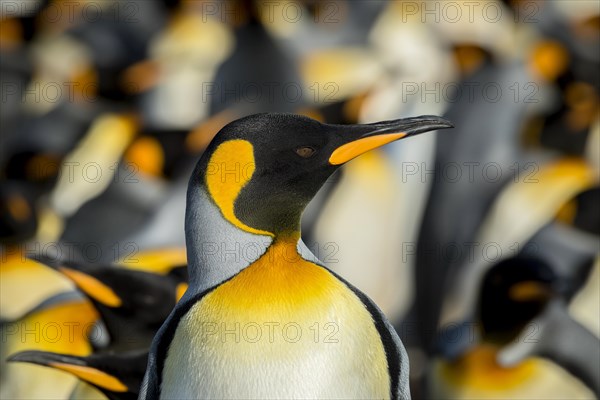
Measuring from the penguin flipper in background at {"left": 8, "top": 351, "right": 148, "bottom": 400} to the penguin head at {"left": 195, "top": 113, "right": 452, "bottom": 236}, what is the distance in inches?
16.2

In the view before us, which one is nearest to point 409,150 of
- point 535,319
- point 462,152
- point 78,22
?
point 462,152

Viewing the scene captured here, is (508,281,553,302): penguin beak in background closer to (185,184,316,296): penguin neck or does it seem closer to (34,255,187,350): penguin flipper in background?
(34,255,187,350): penguin flipper in background

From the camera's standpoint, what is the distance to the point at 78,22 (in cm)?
417

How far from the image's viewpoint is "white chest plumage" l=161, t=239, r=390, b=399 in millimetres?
1198

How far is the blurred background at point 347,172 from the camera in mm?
1953

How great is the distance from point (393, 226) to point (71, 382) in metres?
0.95

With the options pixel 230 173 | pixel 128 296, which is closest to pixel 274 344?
pixel 230 173

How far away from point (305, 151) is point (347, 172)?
128cm

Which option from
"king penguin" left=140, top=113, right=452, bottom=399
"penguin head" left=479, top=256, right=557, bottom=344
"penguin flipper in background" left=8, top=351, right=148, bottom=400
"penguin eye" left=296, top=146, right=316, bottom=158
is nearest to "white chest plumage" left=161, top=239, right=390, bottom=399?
"king penguin" left=140, top=113, right=452, bottom=399

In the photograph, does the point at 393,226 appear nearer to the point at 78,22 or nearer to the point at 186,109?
the point at 186,109

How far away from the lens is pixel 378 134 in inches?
49.2

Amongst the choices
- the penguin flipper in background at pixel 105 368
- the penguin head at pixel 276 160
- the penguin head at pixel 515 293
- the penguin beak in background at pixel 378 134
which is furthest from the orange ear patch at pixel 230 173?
the penguin head at pixel 515 293

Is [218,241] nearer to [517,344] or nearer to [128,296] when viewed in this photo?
[128,296]

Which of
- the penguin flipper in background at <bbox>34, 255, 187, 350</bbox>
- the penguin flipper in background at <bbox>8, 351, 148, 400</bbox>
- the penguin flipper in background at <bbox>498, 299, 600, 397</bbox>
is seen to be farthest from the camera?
the penguin flipper in background at <bbox>498, 299, 600, 397</bbox>
